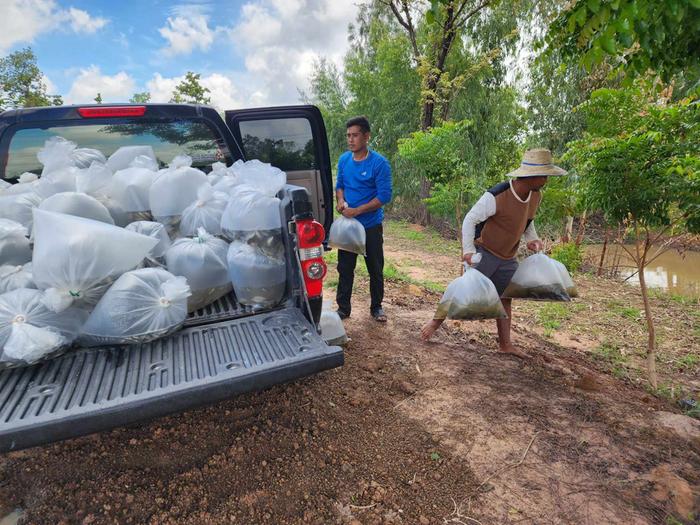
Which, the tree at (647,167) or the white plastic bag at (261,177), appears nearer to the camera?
the white plastic bag at (261,177)

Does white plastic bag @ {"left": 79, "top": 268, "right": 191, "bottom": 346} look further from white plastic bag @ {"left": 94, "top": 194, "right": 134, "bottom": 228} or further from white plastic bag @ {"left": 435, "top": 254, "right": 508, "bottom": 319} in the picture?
white plastic bag @ {"left": 435, "top": 254, "right": 508, "bottom": 319}

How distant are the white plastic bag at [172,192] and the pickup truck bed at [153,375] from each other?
69cm

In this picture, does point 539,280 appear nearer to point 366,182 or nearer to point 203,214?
point 366,182

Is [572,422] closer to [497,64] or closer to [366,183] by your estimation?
[366,183]

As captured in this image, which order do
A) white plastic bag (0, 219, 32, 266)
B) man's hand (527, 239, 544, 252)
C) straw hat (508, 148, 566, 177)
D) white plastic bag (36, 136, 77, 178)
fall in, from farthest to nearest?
man's hand (527, 239, 544, 252), straw hat (508, 148, 566, 177), white plastic bag (36, 136, 77, 178), white plastic bag (0, 219, 32, 266)

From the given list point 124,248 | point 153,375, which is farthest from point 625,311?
point 124,248

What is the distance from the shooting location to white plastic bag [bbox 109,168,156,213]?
246 cm

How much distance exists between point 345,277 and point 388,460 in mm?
1995

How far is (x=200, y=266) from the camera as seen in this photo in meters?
2.17

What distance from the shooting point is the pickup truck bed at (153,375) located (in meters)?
1.52

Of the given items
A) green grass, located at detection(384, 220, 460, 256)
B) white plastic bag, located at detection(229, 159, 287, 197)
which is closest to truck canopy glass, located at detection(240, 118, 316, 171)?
white plastic bag, located at detection(229, 159, 287, 197)

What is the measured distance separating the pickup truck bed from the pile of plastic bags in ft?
0.28

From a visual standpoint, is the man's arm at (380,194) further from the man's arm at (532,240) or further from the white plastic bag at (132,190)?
the white plastic bag at (132,190)

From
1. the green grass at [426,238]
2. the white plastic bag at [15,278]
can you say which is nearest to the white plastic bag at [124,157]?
the white plastic bag at [15,278]
